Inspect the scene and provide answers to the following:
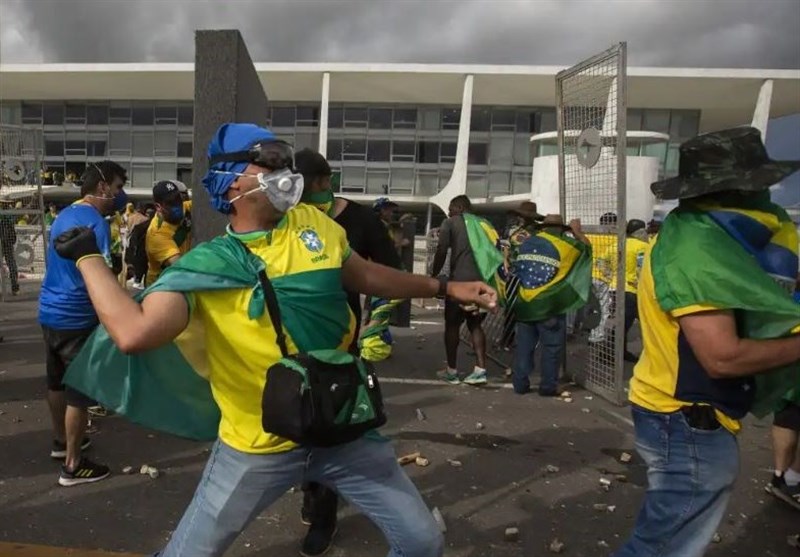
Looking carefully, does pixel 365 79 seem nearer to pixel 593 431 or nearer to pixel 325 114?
pixel 325 114

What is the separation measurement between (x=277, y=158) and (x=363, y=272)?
0.55 m

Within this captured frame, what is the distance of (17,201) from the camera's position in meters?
12.0

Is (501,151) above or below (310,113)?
below

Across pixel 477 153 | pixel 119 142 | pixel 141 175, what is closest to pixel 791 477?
pixel 477 153

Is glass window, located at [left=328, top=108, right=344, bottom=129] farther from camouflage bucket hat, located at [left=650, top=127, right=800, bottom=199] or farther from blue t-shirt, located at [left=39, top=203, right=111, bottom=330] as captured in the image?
camouflage bucket hat, located at [left=650, top=127, right=800, bottom=199]

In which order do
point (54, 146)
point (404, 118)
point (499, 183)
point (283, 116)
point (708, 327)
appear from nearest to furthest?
point (708, 327), point (499, 183), point (404, 118), point (283, 116), point (54, 146)

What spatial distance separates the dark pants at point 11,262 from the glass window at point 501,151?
2623cm

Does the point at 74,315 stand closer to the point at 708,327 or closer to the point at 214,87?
the point at 214,87

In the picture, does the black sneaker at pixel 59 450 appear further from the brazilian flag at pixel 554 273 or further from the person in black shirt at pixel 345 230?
the brazilian flag at pixel 554 273

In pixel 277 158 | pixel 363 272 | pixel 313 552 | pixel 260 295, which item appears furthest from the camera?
pixel 313 552

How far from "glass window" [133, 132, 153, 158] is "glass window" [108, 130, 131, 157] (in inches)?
14.0

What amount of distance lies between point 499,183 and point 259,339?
33.2 metres

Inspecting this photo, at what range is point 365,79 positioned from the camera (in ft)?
103

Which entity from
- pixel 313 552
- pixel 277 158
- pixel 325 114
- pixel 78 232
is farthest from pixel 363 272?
pixel 325 114
